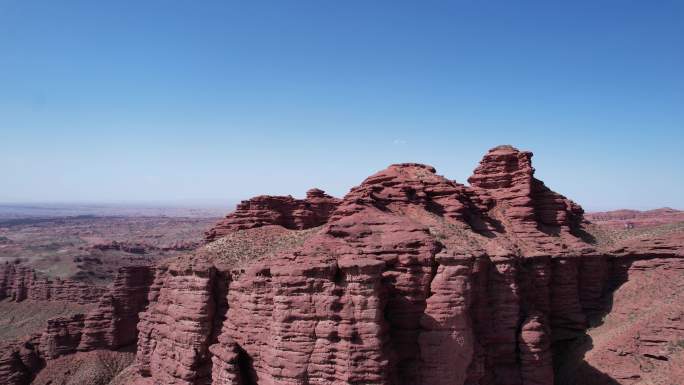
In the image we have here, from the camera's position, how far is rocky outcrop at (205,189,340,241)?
50.2 meters

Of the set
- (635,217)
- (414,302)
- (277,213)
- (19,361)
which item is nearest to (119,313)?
(19,361)

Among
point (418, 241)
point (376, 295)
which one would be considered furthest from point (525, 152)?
point (376, 295)

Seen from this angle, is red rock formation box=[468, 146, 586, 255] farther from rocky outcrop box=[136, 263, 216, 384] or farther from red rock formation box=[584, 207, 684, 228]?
red rock formation box=[584, 207, 684, 228]

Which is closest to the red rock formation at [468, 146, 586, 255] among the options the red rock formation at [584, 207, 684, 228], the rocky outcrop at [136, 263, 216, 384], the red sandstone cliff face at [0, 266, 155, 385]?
the rocky outcrop at [136, 263, 216, 384]

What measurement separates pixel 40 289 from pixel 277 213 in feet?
198

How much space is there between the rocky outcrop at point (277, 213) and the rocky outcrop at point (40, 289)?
4470 cm

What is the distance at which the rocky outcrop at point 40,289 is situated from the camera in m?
81.7

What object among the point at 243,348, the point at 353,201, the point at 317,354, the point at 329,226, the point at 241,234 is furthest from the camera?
the point at 241,234

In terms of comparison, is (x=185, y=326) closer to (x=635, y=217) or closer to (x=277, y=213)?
(x=277, y=213)

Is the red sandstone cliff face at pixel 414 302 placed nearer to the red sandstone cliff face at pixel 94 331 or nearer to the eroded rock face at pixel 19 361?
the red sandstone cliff face at pixel 94 331

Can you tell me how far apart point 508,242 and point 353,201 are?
15.1m

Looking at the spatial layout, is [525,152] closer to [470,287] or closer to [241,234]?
[470,287]

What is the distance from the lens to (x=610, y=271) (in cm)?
4597

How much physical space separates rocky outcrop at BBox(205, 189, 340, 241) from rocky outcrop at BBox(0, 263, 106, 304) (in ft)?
147
